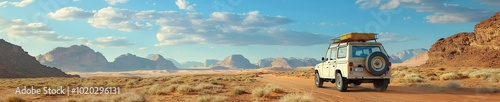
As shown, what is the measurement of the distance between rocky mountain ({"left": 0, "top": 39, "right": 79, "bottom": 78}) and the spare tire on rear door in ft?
288

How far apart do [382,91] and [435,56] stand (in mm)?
85950

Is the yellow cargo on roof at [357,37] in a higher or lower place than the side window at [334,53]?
higher

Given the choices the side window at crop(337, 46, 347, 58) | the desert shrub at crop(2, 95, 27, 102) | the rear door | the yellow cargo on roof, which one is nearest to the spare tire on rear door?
the side window at crop(337, 46, 347, 58)

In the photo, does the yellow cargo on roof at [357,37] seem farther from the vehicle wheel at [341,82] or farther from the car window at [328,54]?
the vehicle wheel at [341,82]

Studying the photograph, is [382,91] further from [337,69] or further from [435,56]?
[435,56]

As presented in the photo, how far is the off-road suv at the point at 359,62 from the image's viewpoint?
42.6ft

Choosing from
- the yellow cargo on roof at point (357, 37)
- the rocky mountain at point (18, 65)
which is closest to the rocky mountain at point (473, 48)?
the yellow cargo on roof at point (357, 37)

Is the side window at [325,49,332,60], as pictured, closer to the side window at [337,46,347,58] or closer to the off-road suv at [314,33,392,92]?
the off-road suv at [314,33,392,92]

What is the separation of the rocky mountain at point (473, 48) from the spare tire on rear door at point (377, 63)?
182ft

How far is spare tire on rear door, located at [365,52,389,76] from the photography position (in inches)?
507

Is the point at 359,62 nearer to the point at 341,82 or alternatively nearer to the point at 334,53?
the point at 341,82

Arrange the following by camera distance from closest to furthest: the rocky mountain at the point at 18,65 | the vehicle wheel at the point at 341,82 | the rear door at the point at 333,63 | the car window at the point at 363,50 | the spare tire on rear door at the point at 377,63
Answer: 1. the spare tire on rear door at the point at 377,63
2. the car window at the point at 363,50
3. the vehicle wheel at the point at 341,82
4. the rear door at the point at 333,63
5. the rocky mountain at the point at 18,65

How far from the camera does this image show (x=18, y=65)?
9162 centimetres

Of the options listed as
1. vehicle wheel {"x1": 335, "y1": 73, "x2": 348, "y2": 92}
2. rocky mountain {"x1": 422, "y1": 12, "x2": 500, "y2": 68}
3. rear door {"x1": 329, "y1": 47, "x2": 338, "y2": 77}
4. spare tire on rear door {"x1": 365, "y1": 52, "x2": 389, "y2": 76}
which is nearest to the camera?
spare tire on rear door {"x1": 365, "y1": 52, "x2": 389, "y2": 76}
